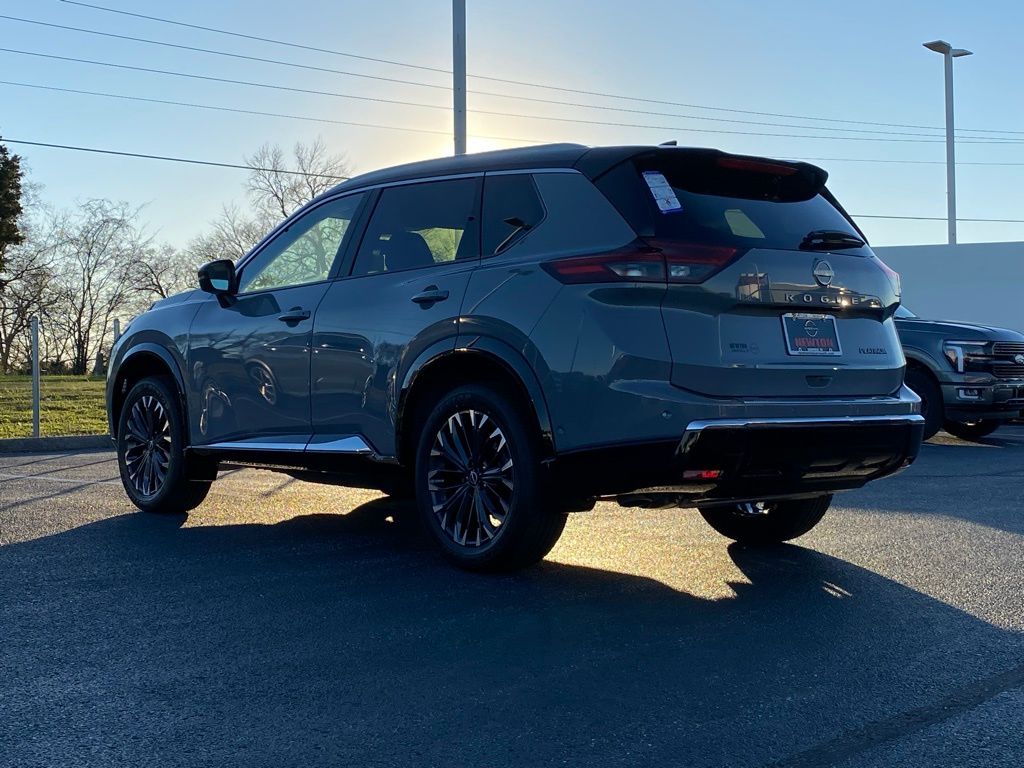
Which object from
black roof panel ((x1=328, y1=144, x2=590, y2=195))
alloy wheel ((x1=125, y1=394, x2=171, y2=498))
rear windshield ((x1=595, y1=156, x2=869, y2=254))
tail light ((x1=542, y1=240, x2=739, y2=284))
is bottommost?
alloy wheel ((x1=125, y1=394, x2=171, y2=498))

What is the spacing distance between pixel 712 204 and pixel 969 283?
72.7 ft

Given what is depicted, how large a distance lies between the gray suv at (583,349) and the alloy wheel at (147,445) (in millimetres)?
1036

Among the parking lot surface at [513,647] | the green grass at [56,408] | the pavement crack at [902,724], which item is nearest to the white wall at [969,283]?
the green grass at [56,408]

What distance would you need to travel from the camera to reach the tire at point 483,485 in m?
4.96

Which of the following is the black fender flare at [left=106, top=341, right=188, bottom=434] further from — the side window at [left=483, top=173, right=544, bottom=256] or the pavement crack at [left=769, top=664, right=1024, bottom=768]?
the pavement crack at [left=769, top=664, right=1024, bottom=768]

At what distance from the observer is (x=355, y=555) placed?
5855 millimetres

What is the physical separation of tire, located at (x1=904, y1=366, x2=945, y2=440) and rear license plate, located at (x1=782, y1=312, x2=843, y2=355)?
321 inches

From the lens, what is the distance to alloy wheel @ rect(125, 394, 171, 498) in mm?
7227

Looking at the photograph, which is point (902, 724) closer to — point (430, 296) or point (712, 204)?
point (712, 204)

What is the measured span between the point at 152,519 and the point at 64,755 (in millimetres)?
4234

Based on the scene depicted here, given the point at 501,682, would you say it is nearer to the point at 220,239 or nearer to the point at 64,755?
the point at 64,755

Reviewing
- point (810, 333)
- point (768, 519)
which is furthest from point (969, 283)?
point (810, 333)

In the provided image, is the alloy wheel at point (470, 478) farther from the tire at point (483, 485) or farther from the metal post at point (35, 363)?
the metal post at point (35, 363)

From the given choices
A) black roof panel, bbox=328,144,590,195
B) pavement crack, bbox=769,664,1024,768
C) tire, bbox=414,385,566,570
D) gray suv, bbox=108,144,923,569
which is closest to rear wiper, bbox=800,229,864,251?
gray suv, bbox=108,144,923,569
